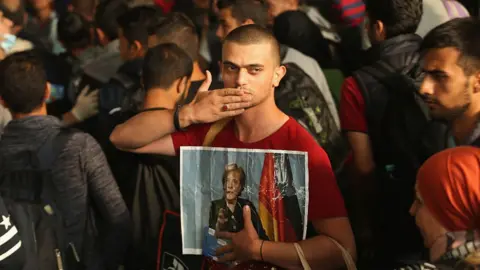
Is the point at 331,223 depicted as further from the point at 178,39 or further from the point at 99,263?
the point at 178,39

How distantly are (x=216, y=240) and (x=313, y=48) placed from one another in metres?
1.32

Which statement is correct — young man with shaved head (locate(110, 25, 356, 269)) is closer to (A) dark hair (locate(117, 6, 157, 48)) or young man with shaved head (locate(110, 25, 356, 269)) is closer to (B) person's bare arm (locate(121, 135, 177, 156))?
(B) person's bare arm (locate(121, 135, 177, 156))

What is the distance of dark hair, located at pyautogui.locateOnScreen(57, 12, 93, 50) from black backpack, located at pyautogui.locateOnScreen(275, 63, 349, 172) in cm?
157

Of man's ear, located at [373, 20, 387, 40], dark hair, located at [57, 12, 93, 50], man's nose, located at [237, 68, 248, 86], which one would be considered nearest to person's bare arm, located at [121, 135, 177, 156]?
man's nose, located at [237, 68, 248, 86]

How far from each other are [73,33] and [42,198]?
59.6 inches

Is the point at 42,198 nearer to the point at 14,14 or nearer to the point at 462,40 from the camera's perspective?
the point at 462,40

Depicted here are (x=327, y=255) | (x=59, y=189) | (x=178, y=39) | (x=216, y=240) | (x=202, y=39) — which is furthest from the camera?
(x=202, y=39)

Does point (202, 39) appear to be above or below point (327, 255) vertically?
above

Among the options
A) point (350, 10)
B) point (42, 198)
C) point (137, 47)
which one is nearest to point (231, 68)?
point (42, 198)

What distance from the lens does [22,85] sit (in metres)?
2.42

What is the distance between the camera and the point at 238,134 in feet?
6.23

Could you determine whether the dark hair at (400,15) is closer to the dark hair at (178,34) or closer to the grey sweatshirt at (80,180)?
the dark hair at (178,34)

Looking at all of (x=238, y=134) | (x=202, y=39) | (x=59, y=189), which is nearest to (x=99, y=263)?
(x=59, y=189)

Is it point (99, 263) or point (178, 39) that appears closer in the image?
point (99, 263)
